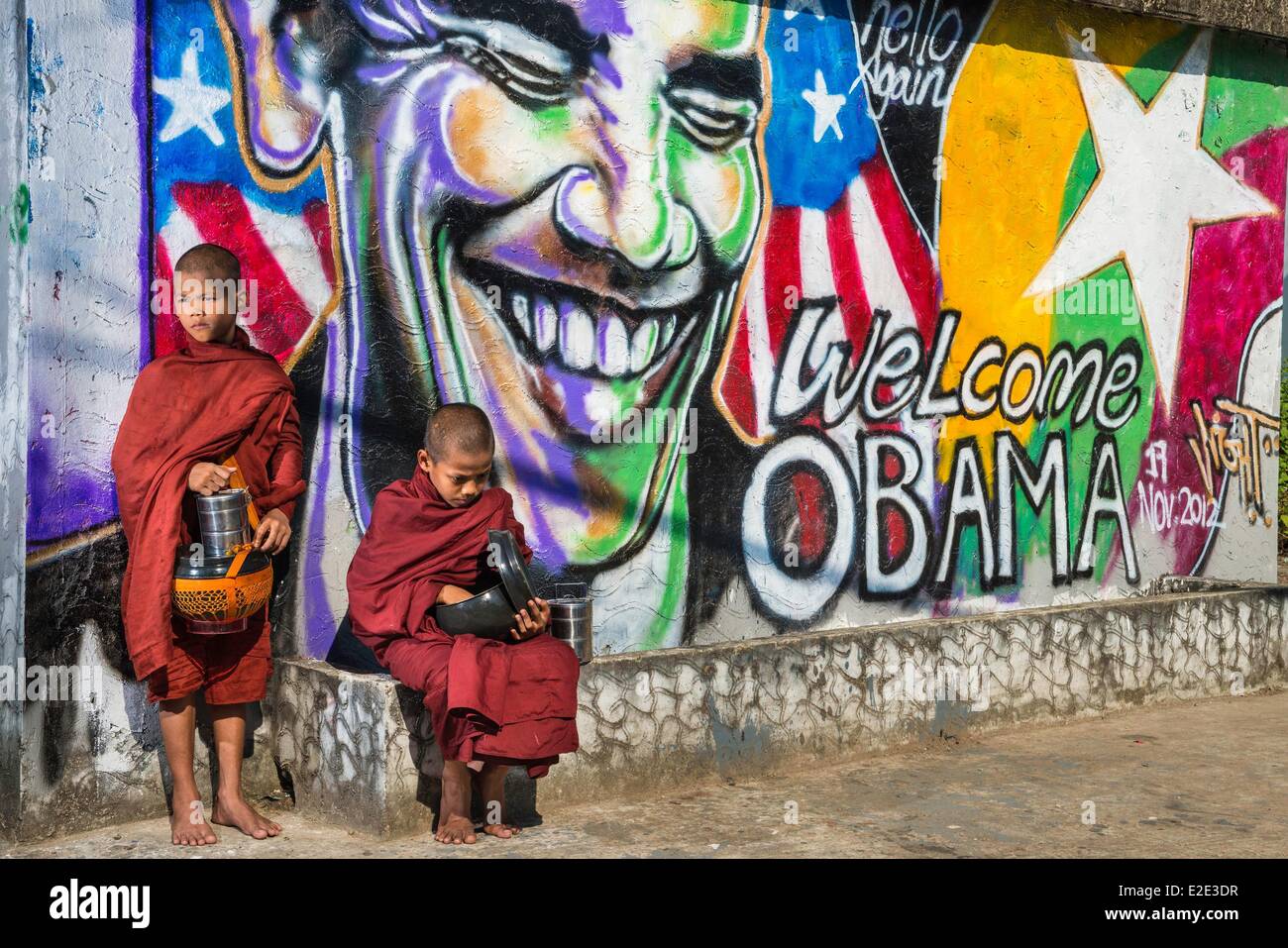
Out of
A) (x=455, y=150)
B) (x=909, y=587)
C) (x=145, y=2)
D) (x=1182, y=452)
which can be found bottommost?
(x=909, y=587)

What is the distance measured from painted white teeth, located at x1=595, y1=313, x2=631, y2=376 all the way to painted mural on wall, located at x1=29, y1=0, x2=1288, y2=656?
1 centimetres

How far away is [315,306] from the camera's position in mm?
5230

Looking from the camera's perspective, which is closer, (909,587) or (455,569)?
(455,569)

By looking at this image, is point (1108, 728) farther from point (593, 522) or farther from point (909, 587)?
point (593, 522)

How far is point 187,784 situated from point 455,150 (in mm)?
2379

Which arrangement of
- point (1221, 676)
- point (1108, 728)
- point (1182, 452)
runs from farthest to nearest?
point (1182, 452), point (1221, 676), point (1108, 728)

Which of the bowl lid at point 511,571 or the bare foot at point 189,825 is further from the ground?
the bowl lid at point 511,571

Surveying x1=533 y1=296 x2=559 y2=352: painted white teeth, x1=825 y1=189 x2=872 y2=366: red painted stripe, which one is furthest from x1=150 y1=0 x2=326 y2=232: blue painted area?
x1=825 y1=189 x2=872 y2=366: red painted stripe

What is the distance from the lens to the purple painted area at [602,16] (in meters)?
5.68

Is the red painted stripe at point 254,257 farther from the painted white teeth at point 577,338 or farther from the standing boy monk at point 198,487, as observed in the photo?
the painted white teeth at point 577,338

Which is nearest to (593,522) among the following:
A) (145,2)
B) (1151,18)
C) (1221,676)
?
(145,2)

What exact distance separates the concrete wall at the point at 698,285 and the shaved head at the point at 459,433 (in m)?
0.63

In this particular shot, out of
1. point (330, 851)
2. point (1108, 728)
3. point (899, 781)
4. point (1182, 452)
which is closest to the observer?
point (330, 851)

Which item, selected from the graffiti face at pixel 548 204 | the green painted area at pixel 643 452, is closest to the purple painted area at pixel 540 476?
the graffiti face at pixel 548 204
